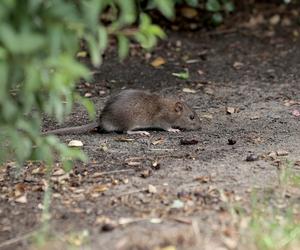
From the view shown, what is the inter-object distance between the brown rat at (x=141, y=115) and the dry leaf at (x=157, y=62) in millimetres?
1276

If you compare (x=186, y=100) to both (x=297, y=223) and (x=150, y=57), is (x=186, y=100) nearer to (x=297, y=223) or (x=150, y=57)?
(x=150, y=57)

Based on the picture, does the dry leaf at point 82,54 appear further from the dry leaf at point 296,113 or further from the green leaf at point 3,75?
the green leaf at point 3,75

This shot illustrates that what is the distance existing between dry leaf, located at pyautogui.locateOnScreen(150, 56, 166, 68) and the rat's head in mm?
1551

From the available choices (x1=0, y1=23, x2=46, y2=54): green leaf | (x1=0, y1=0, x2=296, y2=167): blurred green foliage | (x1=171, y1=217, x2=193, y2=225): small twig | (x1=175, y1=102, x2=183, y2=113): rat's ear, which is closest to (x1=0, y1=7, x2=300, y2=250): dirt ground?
(x1=171, y1=217, x2=193, y2=225): small twig

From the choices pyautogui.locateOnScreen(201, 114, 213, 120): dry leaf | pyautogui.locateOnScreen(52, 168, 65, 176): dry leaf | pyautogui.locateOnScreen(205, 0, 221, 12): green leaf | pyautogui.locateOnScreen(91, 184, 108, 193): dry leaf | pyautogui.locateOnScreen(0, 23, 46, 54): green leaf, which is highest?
pyautogui.locateOnScreen(0, 23, 46, 54): green leaf

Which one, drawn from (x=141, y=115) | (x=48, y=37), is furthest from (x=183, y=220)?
(x=141, y=115)

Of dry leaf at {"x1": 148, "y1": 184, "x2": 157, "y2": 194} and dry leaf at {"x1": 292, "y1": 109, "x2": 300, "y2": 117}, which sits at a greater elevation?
dry leaf at {"x1": 148, "y1": 184, "x2": 157, "y2": 194}

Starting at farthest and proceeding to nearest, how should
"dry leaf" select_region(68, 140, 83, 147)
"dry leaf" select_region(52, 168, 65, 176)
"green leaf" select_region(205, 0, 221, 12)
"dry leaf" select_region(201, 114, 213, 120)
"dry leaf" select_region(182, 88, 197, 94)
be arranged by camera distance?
"green leaf" select_region(205, 0, 221, 12) → "dry leaf" select_region(182, 88, 197, 94) → "dry leaf" select_region(201, 114, 213, 120) → "dry leaf" select_region(68, 140, 83, 147) → "dry leaf" select_region(52, 168, 65, 176)

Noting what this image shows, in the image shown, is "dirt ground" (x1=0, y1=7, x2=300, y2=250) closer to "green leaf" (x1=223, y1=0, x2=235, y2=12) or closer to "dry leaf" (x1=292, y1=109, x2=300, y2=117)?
"dry leaf" (x1=292, y1=109, x2=300, y2=117)

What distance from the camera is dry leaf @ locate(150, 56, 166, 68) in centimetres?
926

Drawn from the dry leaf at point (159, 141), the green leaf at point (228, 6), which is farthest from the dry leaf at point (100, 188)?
the green leaf at point (228, 6)

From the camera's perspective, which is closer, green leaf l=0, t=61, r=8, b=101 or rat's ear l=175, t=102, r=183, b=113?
green leaf l=0, t=61, r=8, b=101

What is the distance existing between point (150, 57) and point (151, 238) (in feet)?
17.9

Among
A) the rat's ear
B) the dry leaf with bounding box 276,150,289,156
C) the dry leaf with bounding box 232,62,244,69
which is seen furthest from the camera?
the dry leaf with bounding box 232,62,244,69
